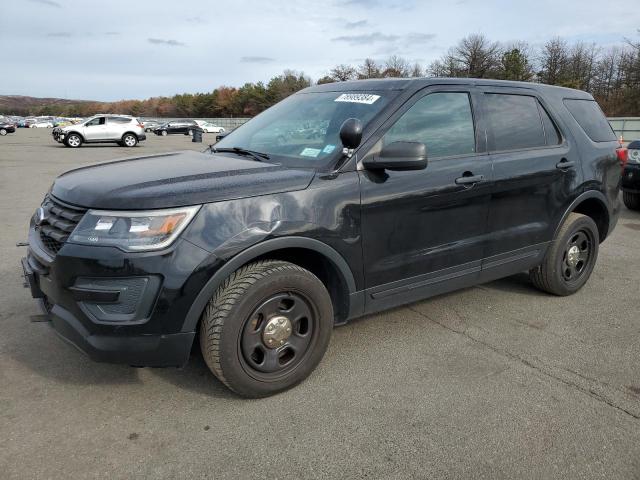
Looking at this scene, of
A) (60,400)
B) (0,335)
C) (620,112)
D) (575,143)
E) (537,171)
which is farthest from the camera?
(620,112)

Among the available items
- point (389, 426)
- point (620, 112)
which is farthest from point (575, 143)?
point (620, 112)

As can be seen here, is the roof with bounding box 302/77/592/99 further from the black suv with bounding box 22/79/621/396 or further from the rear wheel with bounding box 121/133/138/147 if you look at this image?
the rear wheel with bounding box 121/133/138/147

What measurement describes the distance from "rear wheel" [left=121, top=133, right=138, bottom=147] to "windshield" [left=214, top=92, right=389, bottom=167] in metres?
25.7

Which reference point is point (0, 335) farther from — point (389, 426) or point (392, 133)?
point (392, 133)

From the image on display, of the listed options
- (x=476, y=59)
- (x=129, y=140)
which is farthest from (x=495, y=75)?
(x=129, y=140)

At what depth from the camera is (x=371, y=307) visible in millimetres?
3264

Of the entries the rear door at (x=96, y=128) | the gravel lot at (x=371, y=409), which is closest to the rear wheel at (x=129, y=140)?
the rear door at (x=96, y=128)

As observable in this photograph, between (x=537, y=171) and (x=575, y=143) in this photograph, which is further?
(x=575, y=143)

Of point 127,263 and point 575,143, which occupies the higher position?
point 575,143

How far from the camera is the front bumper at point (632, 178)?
26.3 ft

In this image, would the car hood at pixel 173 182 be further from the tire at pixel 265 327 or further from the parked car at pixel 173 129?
the parked car at pixel 173 129

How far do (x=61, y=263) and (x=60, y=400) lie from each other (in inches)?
34.4

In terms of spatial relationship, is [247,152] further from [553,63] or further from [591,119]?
[553,63]

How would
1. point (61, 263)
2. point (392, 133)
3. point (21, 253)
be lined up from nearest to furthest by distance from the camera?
point (61, 263) → point (392, 133) → point (21, 253)
